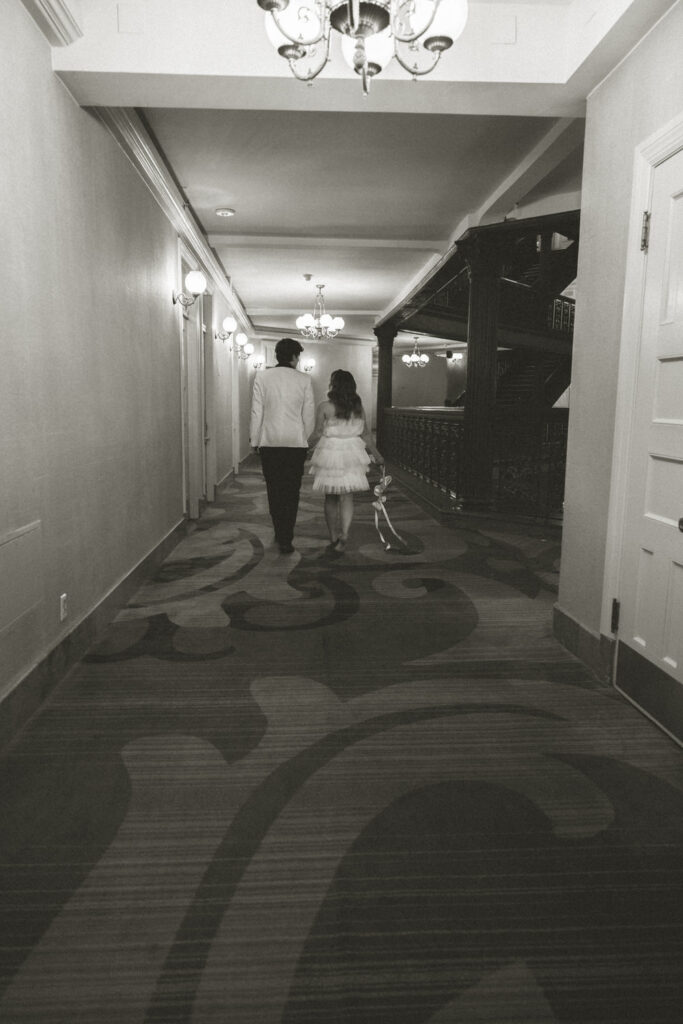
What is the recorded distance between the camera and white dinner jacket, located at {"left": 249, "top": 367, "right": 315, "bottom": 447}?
5.66 meters

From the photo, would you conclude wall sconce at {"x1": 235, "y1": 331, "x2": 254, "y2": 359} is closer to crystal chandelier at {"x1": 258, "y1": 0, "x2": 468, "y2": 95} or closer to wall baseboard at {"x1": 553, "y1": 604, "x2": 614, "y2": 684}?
wall baseboard at {"x1": 553, "y1": 604, "x2": 614, "y2": 684}

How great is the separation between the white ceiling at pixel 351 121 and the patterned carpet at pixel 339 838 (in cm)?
287

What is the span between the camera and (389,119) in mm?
4938

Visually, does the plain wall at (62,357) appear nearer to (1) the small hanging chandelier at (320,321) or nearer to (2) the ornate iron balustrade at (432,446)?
(2) the ornate iron balustrade at (432,446)

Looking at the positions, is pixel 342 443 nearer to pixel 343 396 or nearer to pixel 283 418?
pixel 343 396

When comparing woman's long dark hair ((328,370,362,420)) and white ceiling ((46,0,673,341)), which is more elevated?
white ceiling ((46,0,673,341))

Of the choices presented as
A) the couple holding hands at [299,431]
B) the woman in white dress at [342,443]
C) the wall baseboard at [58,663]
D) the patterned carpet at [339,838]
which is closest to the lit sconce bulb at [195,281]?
the couple holding hands at [299,431]

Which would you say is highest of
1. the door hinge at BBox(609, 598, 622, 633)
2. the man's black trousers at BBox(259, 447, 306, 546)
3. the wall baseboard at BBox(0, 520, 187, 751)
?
the man's black trousers at BBox(259, 447, 306, 546)

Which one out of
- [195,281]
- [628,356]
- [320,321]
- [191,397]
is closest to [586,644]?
[628,356]

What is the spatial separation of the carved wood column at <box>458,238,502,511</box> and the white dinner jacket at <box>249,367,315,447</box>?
2.67 meters

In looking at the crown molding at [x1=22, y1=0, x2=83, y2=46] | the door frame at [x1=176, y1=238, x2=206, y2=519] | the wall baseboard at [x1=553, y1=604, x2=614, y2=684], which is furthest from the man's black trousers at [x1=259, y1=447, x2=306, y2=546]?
the crown molding at [x1=22, y1=0, x2=83, y2=46]

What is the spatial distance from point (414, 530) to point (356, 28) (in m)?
5.40

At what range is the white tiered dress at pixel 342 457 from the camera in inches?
226

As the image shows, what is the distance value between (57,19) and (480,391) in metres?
5.55
